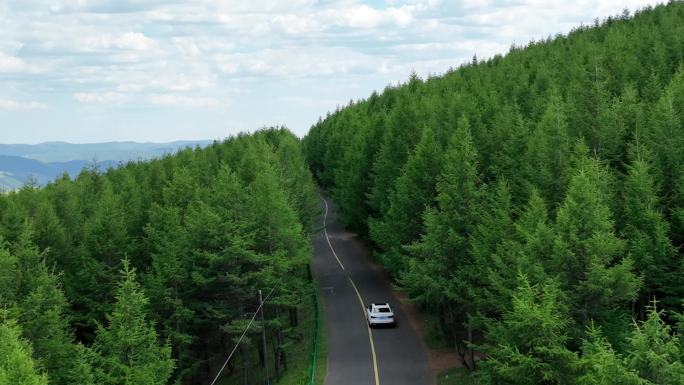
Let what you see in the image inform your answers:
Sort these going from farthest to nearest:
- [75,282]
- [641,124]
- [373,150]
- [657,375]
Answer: [373,150] < [75,282] < [641,124] < [657,375]

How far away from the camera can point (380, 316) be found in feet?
120

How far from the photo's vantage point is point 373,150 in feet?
177

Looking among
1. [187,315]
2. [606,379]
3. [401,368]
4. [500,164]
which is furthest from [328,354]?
[606,379]

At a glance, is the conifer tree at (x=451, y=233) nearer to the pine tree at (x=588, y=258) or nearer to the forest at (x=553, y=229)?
the forest at (x=553, y=229)

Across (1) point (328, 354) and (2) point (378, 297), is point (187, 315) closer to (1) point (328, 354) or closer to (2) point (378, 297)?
(1) point (328, 354)

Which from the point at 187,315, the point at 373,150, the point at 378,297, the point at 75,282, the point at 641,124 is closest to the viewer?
the point at 641,124

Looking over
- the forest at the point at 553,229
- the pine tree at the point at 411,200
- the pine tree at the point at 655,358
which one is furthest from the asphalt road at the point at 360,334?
the pine tree at the point at 655,358

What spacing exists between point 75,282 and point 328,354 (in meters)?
15.9

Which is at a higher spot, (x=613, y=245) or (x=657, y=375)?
(x=613, y=245)

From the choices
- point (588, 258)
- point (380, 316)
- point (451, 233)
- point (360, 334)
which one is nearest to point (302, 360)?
point (360, 334)

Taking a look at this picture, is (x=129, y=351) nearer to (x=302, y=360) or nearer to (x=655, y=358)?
(x=302, y=360)

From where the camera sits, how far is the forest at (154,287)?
24.3 m

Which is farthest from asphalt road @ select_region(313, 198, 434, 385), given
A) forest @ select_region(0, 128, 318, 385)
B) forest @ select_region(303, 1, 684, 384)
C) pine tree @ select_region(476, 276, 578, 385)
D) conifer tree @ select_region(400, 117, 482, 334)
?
pine tree @ select_region(476, 276, 578, 385)

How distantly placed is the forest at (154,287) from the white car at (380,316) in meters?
3.86
